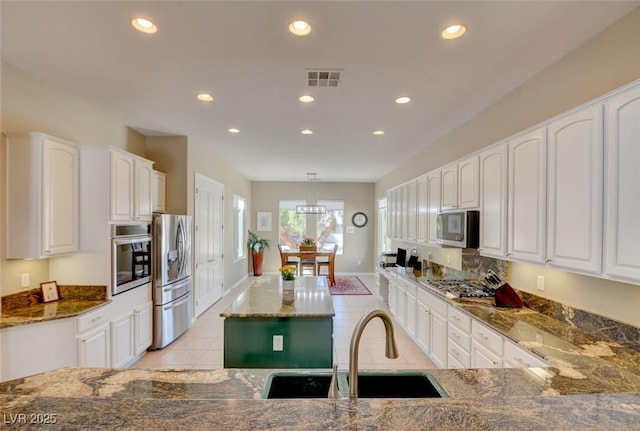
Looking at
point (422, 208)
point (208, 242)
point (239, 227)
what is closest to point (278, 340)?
point (422, 208)

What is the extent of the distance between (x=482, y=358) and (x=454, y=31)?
2315mm

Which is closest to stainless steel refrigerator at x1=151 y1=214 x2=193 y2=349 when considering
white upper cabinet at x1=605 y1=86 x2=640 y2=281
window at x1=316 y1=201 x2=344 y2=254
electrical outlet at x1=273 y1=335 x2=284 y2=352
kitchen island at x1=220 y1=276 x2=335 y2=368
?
kitchen island at x1=220 y1=276 x2=335 y2=368

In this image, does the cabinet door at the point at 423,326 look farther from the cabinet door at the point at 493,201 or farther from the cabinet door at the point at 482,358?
the cabinet door at the point at 493,201

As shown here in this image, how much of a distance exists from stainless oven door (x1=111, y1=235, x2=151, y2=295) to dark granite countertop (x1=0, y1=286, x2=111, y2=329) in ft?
0.59

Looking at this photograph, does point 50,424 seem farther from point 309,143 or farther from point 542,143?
point 309,143

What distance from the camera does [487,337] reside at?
7.30ft

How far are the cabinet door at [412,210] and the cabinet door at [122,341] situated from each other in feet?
12.3

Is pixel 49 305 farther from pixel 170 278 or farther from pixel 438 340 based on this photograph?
pixel 438 340

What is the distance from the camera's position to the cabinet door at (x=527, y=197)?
2070mm

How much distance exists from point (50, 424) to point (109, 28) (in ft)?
7.22

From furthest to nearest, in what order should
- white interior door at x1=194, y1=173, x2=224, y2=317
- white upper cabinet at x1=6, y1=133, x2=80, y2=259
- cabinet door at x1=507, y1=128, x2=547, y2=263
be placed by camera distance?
white interior door at x1=194, y1=173, x2=224, y2=317, white upper cabinet at x1=6, y1=133, x2=80, y2=259, cabinet door at x1=507, y1=128, x2=547, y2=263

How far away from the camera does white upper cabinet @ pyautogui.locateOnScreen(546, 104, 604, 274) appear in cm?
167

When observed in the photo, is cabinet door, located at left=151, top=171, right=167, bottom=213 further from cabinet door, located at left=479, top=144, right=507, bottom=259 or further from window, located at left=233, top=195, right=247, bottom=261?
cabinet door, located at left=479, top=144, right=507, bottom=259

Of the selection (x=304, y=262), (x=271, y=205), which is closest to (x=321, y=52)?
(x=304, y=262)
